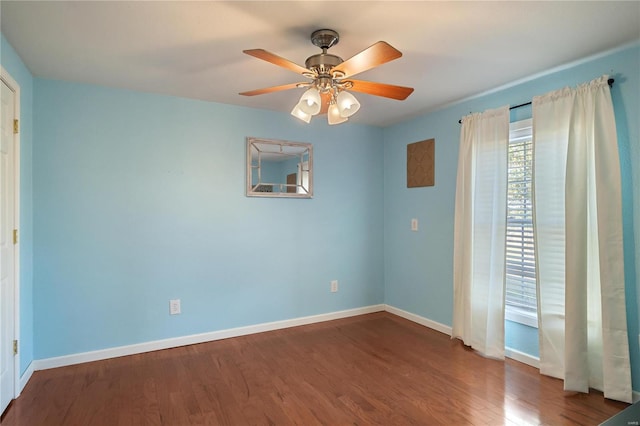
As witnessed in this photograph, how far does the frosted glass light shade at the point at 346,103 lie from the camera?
6.59 feet

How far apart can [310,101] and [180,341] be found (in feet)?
8.11

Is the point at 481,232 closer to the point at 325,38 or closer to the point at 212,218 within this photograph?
the point at 325,38

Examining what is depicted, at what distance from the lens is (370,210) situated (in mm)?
4207

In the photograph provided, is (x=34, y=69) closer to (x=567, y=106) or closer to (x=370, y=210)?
(x=370, y=210)

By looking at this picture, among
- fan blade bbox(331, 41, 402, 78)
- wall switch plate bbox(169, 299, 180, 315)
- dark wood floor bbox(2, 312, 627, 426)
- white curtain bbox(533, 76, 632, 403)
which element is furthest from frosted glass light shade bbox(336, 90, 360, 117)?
wall switch plate bbox(169, 299, 180, 315)

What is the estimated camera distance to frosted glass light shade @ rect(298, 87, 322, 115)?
195 cm

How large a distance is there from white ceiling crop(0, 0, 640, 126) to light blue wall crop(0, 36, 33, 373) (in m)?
0.15

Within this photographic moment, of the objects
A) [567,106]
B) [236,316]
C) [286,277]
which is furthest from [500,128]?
[236,316]

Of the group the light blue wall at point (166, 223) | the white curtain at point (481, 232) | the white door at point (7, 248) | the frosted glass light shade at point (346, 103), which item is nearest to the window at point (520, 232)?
the white curtain at point (481, 232)

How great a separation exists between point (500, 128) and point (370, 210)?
174 cm

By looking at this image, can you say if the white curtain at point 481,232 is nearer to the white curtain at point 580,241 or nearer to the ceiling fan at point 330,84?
the white curtain at point 580,241

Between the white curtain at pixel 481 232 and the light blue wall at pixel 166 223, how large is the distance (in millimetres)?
1301

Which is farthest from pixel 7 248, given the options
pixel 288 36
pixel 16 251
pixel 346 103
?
pixel 346 103

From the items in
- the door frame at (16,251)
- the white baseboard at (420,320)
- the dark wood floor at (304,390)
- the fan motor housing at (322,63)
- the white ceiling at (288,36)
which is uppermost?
the white ceiling at (288,36)
